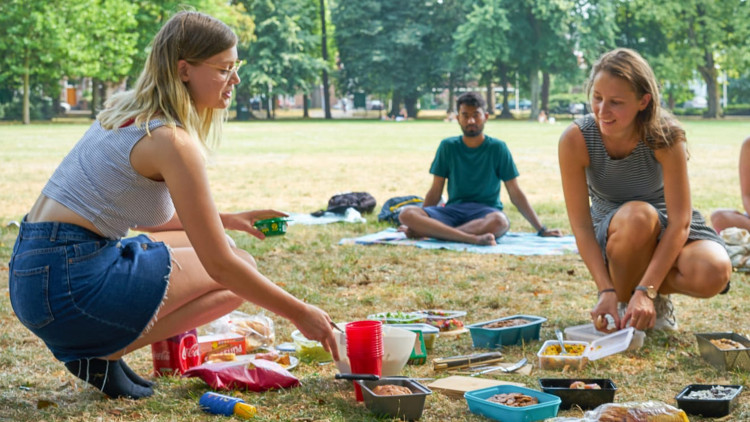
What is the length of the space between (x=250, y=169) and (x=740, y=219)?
1041 centimetres

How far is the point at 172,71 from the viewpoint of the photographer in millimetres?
2922

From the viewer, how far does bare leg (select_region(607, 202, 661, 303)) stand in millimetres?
3969

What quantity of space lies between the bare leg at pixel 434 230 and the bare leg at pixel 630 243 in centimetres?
286

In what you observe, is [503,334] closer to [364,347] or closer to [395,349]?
[395,349]

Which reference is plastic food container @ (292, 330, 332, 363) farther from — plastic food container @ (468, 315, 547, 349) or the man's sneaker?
the man's sneaker

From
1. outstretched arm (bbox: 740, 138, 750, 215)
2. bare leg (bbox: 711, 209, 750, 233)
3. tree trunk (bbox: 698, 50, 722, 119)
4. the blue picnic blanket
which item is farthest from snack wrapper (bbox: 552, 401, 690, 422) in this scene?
tree trunk (bbox: 698, 50, 722, 119)

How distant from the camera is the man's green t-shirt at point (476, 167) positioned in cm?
718

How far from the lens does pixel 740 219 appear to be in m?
6.14

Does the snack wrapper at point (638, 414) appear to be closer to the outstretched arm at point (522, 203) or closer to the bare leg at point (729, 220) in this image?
the bare leg at point (729, 220)

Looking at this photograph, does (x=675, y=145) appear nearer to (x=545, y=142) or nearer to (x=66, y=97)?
(x=545, y=142)

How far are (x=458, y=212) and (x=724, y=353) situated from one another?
390cm

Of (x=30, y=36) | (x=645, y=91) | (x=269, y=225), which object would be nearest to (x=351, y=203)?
(x=645, y=91)

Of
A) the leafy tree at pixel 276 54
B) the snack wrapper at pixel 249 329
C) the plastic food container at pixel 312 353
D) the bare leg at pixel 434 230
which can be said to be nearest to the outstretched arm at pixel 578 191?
the plastic food container at pixel 312 353

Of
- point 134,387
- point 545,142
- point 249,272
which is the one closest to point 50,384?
point 134,387
